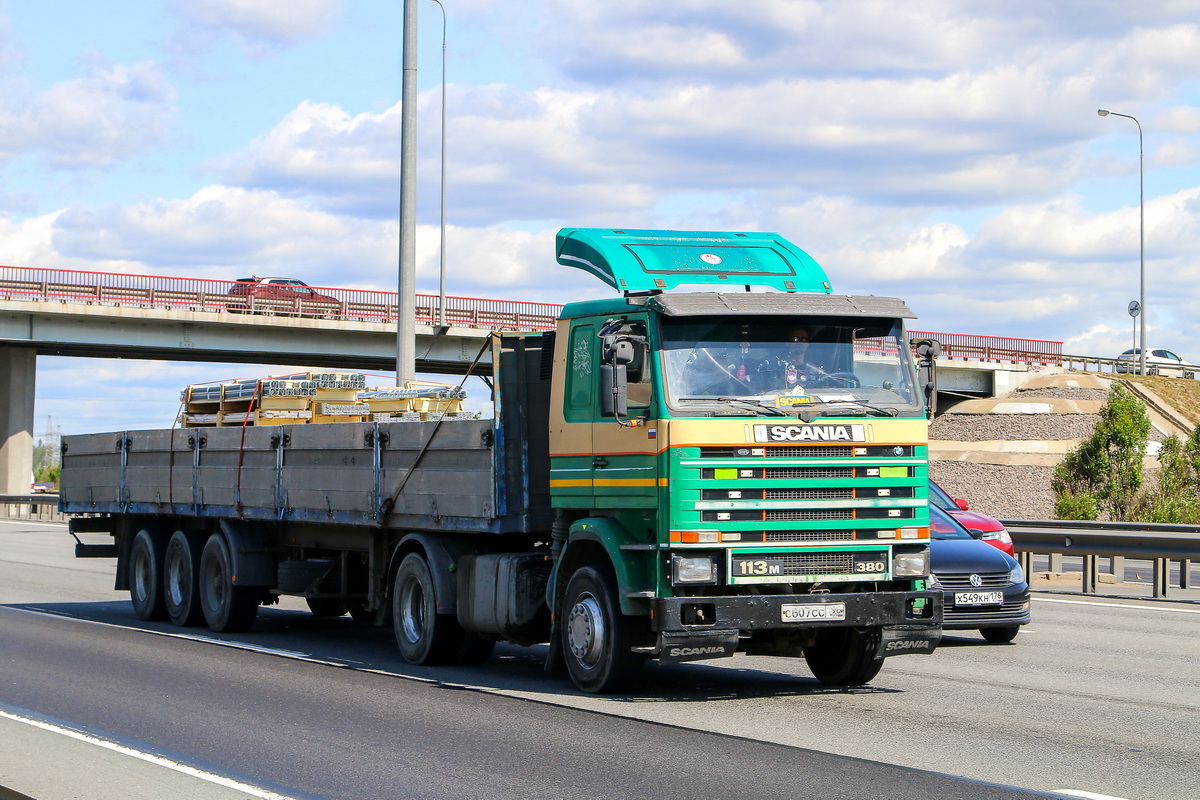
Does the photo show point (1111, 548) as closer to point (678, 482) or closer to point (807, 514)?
point (807, 514)

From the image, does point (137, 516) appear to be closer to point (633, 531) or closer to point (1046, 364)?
point (633, 531)

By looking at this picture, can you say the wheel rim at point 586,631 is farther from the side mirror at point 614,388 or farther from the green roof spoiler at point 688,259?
the green roof spoiler at point 688,259

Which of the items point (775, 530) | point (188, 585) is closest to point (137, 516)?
point (188, 585)

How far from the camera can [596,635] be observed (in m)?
10.3

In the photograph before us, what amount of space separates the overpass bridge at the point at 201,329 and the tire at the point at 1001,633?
32.3 m

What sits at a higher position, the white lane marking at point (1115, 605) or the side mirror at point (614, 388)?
the side mirror at point (614, 388)

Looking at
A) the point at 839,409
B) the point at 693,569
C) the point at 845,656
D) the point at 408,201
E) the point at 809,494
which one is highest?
the point at 408,201

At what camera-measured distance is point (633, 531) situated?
10.0m

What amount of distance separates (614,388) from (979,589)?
5.30 m

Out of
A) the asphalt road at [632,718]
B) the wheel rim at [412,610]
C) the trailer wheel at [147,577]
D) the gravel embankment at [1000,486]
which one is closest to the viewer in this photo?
the asphalt road at [632,718]

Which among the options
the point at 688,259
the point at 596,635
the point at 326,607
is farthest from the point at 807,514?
the point at 326,607

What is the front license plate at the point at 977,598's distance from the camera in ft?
43.6

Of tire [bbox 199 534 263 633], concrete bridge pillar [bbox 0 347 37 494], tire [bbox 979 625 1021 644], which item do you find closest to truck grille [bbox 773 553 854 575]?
tire [bbox 979 625 1021 644]

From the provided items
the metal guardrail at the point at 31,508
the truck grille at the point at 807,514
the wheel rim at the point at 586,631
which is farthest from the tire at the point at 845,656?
the metal guardrail at the point at 31,508
